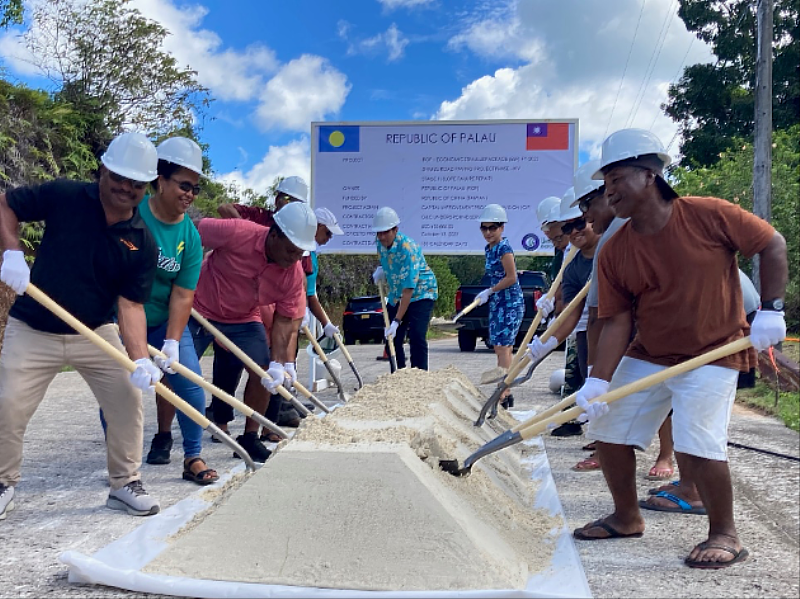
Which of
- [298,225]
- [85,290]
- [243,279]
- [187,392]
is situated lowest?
[187,392]

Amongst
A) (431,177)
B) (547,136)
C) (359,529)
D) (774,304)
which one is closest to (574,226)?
(774,304)

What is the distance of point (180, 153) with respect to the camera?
4.32 metres

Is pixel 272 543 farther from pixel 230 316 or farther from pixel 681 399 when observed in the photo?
pixel 230 316

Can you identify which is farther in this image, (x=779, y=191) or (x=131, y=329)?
(x=779, y=191)

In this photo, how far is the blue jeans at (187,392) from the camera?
4.65 metres

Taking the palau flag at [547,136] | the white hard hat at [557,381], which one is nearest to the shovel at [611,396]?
the white hard hat at [557,381]

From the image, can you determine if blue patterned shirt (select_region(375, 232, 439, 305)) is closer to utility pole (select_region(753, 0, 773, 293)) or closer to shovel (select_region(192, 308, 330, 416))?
shovel (select_region(192, 308, 330, 416))

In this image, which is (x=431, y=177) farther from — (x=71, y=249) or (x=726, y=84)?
(x=726, y=84)

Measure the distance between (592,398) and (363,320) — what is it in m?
15.8

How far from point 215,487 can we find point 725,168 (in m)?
17.1

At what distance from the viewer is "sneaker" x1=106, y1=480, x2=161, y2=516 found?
12.7 ft

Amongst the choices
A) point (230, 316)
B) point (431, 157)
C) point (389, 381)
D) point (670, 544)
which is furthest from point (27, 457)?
point (431, 157)

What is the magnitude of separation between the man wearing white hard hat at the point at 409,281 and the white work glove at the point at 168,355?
Result: 3.35 metres

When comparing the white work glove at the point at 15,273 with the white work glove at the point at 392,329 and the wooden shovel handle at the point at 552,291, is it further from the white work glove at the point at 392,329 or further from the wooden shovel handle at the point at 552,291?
the white work glove at the point at 392,329
